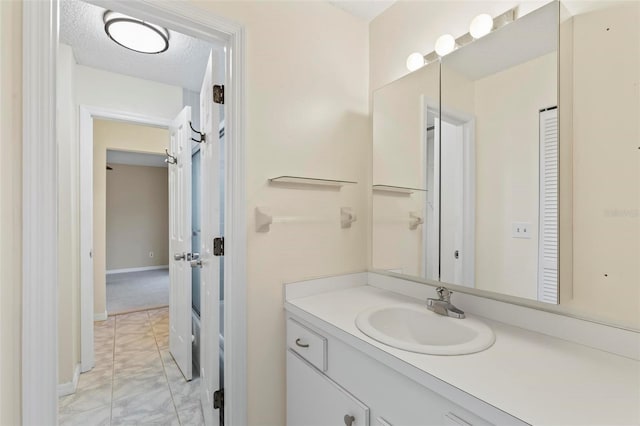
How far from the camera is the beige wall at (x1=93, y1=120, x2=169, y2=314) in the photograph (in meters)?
3.62

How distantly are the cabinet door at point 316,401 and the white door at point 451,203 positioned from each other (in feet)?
2.19

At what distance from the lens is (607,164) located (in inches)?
36.8

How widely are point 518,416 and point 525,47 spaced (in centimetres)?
118

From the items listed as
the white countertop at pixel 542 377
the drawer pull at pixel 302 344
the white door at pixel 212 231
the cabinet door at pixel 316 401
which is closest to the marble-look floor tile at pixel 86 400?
the white door at pixel 212 231

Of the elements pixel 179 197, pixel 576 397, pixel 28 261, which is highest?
pixel 179 197

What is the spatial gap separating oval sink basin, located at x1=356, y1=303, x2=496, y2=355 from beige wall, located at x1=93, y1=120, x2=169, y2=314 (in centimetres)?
350

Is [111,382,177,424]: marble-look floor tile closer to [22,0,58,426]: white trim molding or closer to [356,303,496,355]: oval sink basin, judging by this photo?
[22,0,58,426]: white trim molding

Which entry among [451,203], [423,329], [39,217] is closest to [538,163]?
[451,203]

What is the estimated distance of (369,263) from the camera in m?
1.80

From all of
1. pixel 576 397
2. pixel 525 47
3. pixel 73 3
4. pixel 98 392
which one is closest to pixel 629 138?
pixel 525 47

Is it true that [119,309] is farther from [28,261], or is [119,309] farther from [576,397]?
[576,397]

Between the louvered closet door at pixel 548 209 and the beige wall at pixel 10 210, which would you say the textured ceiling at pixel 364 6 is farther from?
the beige wall at pixel 10 210

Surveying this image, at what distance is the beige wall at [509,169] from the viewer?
3.51ft

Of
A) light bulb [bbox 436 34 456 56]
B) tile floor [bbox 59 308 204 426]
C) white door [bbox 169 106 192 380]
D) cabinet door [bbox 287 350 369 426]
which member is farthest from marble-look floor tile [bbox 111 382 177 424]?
light bulb [bbox 436 34 456 56]
